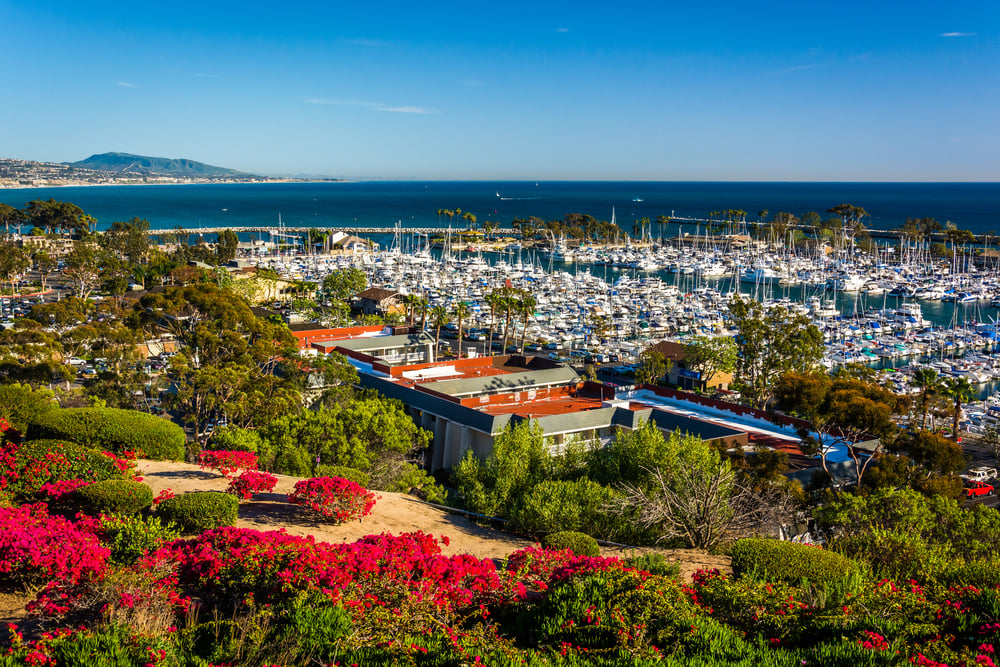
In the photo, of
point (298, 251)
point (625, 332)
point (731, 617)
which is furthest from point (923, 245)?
point (731, 617)

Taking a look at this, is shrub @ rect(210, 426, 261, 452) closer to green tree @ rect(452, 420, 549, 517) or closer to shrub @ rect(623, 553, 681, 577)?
green tree @ rect(452, 420, 549, 517)

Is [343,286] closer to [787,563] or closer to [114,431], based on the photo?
[114,431]

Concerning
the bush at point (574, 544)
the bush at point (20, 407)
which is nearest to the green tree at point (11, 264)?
the bush at point (20, 407)

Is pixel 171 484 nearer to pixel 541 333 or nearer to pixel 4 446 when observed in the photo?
pixel 4 446

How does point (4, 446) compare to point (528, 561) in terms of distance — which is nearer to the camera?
point (528, 561)

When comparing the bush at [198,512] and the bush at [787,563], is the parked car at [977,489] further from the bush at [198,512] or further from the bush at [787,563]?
the bush at [198,512]

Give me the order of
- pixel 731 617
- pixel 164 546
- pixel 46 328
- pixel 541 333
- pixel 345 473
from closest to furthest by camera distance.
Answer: pixel 731 617 → pixel 164 546 → pixel 345 473 → pixel 46 328 → pixel 541 333

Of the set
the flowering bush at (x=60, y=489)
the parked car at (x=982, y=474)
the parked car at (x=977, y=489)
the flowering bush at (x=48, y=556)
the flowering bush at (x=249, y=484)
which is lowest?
the parked car at (x=982, y=474)

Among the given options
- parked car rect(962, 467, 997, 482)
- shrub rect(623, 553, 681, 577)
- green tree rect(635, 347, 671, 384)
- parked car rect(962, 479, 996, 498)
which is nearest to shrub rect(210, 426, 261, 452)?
shrub rect(623, 553, 681, 577)
